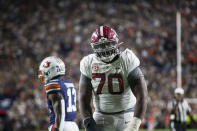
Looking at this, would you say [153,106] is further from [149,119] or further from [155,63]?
[155,63]

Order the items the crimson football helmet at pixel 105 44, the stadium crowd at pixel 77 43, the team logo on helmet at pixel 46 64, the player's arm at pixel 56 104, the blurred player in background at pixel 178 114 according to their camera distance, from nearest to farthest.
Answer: the crimson football helmet at pixel 105 44 → the player's arm at pixel 56 104 → the team logo on helmet at pixel 46 64 → the blurred player in background at pixel 178 114 → the stadium crowd at pixel 77 43

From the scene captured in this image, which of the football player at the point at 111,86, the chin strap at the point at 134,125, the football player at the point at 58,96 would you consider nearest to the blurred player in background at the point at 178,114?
the football player at the point at 58,96

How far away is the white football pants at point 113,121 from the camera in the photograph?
416 centimetres

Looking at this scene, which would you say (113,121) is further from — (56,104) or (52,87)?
(52,87)

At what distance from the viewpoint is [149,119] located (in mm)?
14469

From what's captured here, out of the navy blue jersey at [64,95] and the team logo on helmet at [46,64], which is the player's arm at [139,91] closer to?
the navy blue jersey at [64,95]

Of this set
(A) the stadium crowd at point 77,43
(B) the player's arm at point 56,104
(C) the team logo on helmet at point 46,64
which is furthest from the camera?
(A) the stadium crowd at point 77,43

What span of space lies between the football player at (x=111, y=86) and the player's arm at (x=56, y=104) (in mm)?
854

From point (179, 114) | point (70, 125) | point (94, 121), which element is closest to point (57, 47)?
point (179, 114)

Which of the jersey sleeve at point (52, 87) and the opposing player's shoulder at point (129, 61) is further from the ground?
the opposing player's shoulder at point (129, 61)

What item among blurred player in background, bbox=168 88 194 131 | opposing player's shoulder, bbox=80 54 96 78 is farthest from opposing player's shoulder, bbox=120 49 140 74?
blurred player in background, bbox=168 88 194 131

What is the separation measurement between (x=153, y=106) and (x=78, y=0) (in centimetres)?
684

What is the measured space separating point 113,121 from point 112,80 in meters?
0.41

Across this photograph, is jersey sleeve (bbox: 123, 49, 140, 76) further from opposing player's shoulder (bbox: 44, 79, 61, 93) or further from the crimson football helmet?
opposing player's shoulder (bbox: 44, 79, 61, 93)
